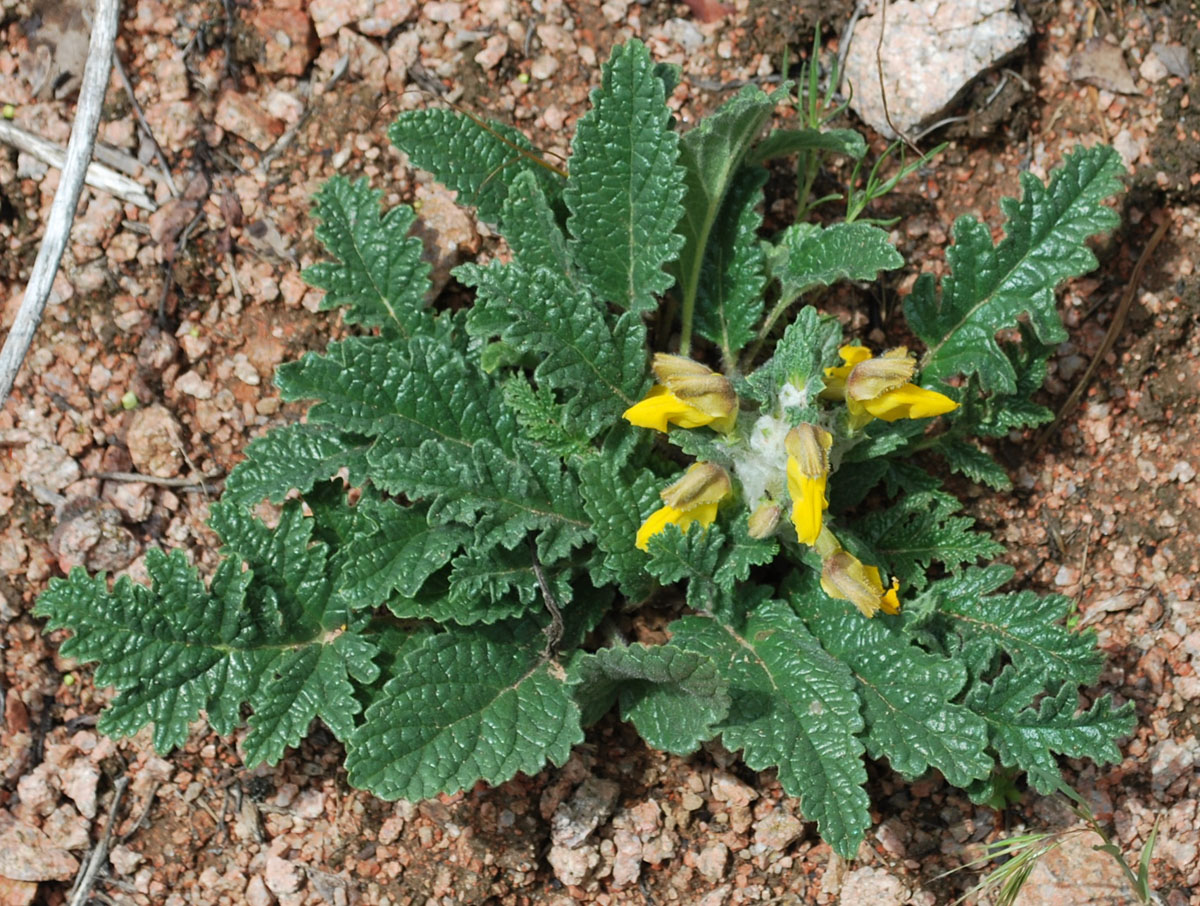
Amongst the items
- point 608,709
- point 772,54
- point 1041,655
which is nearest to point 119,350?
point 608,709

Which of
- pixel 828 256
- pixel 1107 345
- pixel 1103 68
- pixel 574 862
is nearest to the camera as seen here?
pixel 828 256

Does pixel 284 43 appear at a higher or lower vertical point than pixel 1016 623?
higher

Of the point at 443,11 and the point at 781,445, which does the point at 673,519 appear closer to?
the point at 781,445

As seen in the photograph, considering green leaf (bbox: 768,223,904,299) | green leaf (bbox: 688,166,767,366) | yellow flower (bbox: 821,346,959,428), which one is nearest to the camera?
yellow flower (bbox: 821,346,959,428)

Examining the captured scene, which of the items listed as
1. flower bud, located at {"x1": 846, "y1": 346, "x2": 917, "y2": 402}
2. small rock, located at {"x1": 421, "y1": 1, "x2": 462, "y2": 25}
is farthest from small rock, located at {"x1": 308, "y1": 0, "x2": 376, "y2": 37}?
flower bud, located at {"x1": 846, "y1": 346, "x2": 917, "y2": 402}

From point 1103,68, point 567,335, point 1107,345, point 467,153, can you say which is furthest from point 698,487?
point 1103,68

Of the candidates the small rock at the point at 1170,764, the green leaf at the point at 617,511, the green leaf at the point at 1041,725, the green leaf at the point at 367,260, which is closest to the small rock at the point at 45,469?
the green leaf at the point at 367,260

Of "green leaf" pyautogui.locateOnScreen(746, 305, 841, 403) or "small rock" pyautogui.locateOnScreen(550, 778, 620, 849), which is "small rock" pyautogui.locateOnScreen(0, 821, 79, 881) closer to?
"small rock" pyautogui.locateOnScreen(550, 778, 620, 849)
